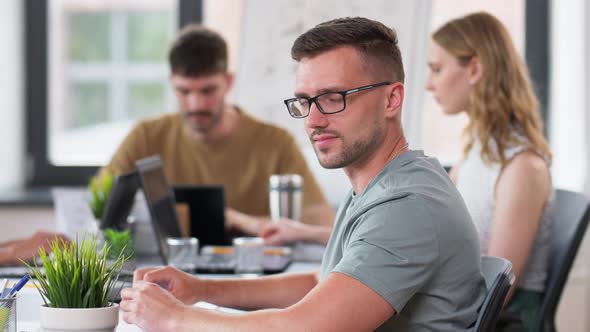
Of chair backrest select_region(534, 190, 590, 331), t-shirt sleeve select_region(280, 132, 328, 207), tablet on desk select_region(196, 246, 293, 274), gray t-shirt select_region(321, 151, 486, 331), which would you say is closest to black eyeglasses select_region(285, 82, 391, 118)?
gray t-shirt select_region(321, 151, 486, 331)

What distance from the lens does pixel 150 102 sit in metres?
4.74

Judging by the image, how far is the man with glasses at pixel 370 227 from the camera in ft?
4.43

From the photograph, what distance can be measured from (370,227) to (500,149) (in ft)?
3.79

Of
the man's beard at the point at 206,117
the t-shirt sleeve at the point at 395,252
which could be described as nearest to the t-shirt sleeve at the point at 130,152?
the man's beard at the point at 206,117

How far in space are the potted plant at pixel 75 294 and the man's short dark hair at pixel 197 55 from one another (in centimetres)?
193

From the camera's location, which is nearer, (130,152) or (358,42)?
(358,42)

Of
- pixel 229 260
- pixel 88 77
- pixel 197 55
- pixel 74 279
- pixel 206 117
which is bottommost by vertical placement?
pixel 229 260

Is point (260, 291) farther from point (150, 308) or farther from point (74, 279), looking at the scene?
point (74, 279)

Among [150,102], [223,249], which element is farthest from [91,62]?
[223,249]

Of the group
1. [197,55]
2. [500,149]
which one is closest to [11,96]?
[197,55]

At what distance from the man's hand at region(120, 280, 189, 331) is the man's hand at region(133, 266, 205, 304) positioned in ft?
0.70

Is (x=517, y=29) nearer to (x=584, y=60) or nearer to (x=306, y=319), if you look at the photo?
(x=584, y=60)

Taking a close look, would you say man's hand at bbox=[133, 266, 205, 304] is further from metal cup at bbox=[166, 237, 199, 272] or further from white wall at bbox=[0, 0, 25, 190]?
white wall at bbox=[0, 0, 25, 190]

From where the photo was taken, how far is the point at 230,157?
3.57 m
